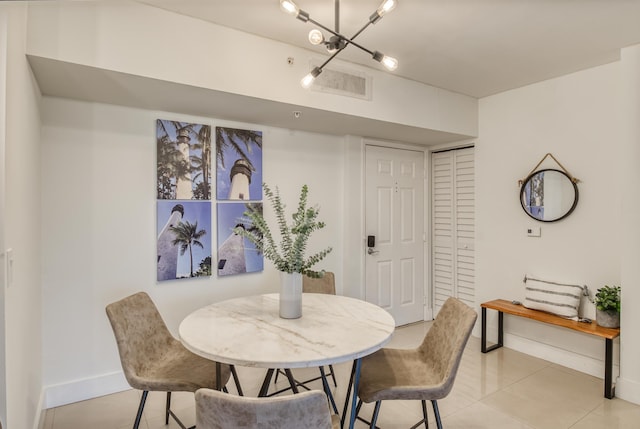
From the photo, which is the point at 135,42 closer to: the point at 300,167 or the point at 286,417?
the point at 300,167

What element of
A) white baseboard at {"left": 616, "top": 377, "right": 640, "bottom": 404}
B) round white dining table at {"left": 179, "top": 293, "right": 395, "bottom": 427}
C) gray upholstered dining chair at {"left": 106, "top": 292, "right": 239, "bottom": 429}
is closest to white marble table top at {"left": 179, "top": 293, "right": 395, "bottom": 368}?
round white dining table at {"left": 179, "top": 293, "right": 395, "bottom": 427}

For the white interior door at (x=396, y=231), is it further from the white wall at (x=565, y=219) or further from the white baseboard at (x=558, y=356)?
the white baseboard at (x=558, y=356)

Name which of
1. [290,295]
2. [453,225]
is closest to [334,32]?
[290,295]

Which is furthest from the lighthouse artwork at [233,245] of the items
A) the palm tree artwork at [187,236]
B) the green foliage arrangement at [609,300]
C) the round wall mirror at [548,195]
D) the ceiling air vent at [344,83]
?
the green foliage arrangement at [609,300]

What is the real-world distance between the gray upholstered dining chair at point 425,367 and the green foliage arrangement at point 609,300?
59.9 inches

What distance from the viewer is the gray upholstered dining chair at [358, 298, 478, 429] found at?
167 cm

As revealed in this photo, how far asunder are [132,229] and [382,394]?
2042mm

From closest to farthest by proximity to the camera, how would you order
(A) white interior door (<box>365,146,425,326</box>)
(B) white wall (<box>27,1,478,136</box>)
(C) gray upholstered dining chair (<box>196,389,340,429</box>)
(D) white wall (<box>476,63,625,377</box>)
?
1. (C) gray upholstered dining chair (<box>196,389,340,429</box>)
2. (B) white wall (<box>27,1,478,136</box>)
3. (D) white wall (<box>476,63,625,377</box>)
4. (A) white interior door (<box>365,146,425,326</box>)

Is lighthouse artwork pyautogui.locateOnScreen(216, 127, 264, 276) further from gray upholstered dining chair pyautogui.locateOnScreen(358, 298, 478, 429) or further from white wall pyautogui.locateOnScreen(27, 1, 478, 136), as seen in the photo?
gray upholstered dining chair pyautogui.locateOnScreen(358, 298, 478, 429)

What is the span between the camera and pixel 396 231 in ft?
13.3

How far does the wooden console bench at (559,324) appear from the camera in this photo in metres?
2.57

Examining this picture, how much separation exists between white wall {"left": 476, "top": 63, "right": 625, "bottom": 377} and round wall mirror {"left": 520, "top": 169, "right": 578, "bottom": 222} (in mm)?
64

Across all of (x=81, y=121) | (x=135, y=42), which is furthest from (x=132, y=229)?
(x=135, y=42)

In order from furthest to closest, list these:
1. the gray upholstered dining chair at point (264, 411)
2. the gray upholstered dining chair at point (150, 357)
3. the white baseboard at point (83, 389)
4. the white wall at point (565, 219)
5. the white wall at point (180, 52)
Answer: the white wall at point (565, 219), the white baseboard at point (83, 389), the white wall at point (180, 52), the gray upholstered dining chair at point (150, 357), the gray upholstered dining chair at point (264, 411)
